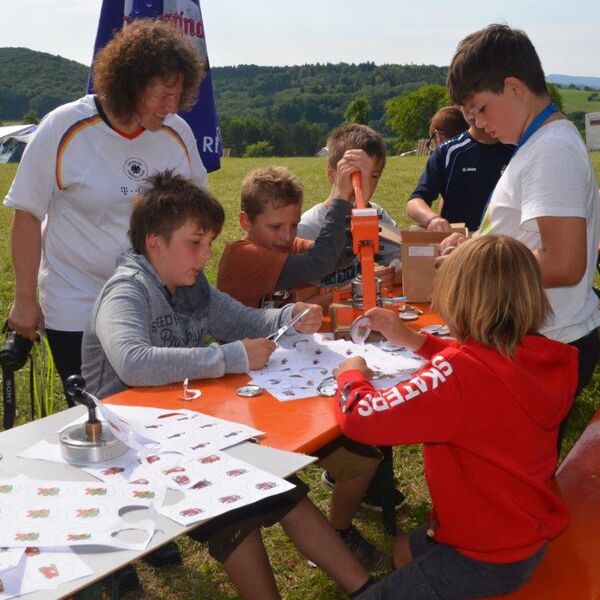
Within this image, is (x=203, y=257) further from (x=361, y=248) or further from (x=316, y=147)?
(x=316, y=147)

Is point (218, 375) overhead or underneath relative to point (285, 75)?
underneath

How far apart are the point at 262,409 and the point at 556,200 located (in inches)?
38.2

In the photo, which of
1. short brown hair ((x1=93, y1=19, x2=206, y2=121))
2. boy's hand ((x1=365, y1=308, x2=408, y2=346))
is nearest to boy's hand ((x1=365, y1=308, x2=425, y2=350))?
boy's hand ((x1=365, y1=308, x2=408, y2=346))

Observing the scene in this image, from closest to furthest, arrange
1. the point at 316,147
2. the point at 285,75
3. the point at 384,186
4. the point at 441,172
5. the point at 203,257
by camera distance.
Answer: the point at 203,257 < the point at 441,172 < the point at 384,186 < the point at 316,147 < the point at 285,75

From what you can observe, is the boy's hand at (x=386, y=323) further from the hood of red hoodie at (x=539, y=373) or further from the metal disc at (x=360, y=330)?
the hood of red hoodie at (x=539, y=373)

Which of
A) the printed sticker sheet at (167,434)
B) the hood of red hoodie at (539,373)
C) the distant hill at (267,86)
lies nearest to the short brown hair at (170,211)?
Result: the printed sticker sheet at (167,434)

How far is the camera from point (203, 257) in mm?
2398

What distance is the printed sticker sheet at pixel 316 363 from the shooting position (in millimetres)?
2111

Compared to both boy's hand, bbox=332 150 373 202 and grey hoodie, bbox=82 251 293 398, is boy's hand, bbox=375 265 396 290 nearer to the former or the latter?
boy's hand, bbox=332 150 373 202

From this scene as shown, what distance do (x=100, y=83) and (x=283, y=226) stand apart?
0.87 metres

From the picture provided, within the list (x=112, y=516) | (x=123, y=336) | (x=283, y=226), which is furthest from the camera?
(x=283, y=226)

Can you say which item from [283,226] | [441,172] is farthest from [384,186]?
[283,226]

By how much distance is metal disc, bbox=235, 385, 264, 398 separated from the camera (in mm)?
2057

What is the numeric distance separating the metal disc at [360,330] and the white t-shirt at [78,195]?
917 mm
